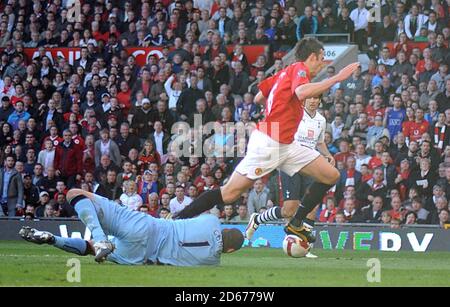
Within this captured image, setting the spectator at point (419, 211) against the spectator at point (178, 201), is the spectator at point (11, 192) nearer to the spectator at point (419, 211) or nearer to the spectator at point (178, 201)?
the spectator at point (178, 201)

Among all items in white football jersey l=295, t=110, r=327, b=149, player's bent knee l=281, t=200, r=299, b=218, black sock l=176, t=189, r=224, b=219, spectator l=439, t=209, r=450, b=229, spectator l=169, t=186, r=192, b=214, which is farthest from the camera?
spectator l=169, t=186, r=192, b=214

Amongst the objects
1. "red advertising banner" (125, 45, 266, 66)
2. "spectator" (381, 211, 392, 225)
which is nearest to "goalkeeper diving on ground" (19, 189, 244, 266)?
"spectator" (381, 211, 392, 225)

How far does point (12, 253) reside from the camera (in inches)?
596

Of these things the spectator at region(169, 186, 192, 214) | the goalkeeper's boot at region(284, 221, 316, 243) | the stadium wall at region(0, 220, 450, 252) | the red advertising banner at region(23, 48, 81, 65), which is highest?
the red advertising banner at region(23, 48, 81, 65)

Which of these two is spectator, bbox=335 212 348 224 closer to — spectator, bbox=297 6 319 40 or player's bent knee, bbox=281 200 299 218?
player's bent knee, bbox=281 200 299 218

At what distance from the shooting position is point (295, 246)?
13.6 meters

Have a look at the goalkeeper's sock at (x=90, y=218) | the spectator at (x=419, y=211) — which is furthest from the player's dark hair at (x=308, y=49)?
the spectator at (x=419, y=211)

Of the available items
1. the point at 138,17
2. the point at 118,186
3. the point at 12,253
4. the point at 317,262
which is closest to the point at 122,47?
the point at 138,17

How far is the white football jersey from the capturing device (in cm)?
1480

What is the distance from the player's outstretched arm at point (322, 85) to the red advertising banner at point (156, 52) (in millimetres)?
9855

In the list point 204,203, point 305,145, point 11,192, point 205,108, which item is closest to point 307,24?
point 205,108

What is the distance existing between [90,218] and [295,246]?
295 centimetres

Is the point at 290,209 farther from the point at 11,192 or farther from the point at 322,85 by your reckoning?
the point at 11,192

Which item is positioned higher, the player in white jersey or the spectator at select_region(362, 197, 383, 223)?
the player in white jersey
